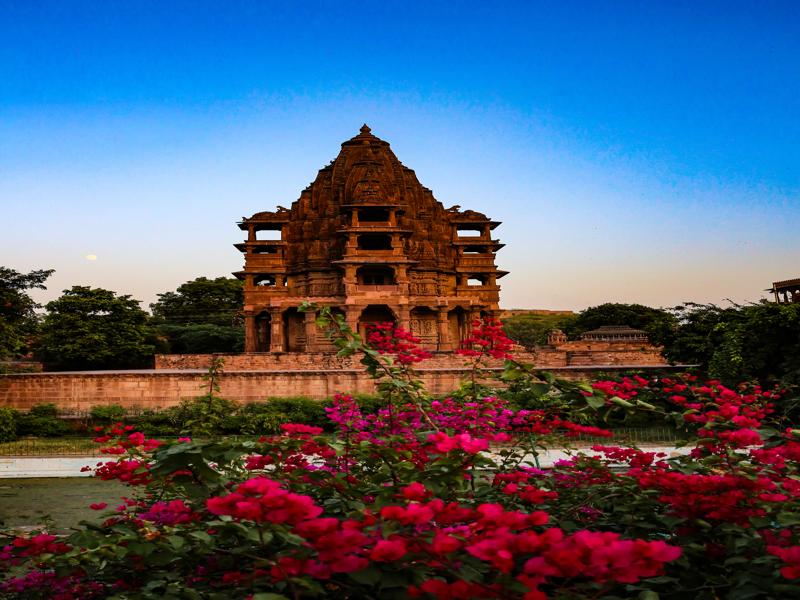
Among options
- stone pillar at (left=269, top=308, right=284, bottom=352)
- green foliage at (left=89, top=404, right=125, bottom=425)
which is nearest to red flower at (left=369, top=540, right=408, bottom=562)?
green foliage at (left=89, top=404, right=125, bottom=425)

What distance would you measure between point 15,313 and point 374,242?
60.1ft

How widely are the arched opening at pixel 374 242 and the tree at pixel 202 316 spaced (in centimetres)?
1641

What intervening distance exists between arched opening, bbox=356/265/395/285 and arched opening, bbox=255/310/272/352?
6228 mm

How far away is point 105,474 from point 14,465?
17.3 metres

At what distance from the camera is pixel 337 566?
2.40m

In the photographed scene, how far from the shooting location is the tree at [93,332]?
34219 millimetres

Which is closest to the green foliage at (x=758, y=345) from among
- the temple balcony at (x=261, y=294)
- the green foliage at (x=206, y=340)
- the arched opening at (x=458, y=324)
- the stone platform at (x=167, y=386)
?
the stone platform at (x=167, y=386)

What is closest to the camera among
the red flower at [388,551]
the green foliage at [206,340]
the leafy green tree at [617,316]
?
the red flower at [388,551]

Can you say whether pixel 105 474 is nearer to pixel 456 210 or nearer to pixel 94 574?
pixel 94 574

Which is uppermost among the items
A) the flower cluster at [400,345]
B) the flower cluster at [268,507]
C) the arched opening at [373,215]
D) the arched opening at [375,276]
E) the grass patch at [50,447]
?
the arched opening at [373,215]

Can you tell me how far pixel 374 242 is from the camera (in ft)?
116

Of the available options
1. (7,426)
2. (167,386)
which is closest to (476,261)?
(167,386)

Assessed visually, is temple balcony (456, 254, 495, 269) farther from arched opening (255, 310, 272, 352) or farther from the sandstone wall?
the sandstone wall

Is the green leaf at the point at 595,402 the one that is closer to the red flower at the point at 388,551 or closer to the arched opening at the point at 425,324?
the red flower at the point at 388,551
